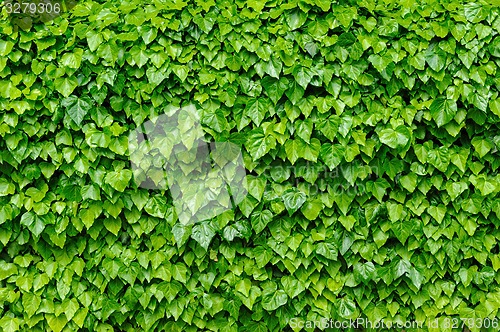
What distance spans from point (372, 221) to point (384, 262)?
27cm

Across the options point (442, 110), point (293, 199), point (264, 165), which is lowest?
point (293, 199)

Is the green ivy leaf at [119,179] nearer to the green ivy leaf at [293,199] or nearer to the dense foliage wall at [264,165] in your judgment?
the dense foliage wall at [264,165]

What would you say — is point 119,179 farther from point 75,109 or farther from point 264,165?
point 264,165

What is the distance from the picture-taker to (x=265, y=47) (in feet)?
9.32

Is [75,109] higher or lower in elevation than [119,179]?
higher

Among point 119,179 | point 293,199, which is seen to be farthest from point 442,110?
point 119,179

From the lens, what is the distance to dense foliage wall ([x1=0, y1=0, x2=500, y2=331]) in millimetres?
2854

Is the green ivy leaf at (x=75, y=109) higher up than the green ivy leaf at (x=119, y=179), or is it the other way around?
the green ivy leaf at (x=75, y=109)

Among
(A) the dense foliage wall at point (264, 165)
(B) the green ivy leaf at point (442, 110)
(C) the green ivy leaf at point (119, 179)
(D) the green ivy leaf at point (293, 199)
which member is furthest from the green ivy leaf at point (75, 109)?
(B) the green ivy leaf at point (442, 110)

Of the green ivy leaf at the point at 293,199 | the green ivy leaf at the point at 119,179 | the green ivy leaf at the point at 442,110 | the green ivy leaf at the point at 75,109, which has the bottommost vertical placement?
the green ivy leaf at the point at 293,199

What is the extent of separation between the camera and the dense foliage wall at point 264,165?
2.85 metres

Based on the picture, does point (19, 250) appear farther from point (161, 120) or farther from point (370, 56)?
point (370, 56)

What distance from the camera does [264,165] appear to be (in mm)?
2953

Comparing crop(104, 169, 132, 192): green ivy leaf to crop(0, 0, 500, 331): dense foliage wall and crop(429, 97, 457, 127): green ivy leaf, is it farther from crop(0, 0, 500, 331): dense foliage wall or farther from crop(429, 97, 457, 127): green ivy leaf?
crop(429, 97, 457, 127): green ivy leaf
